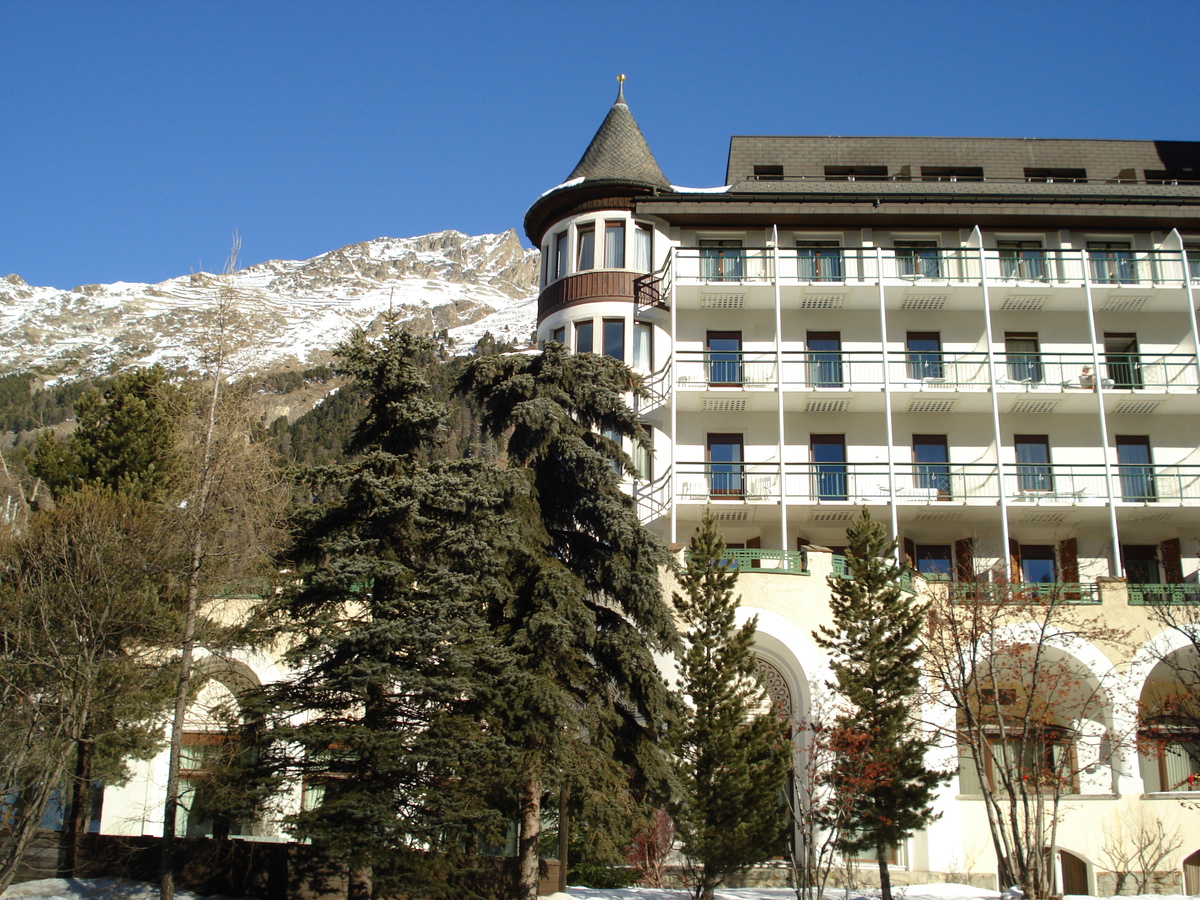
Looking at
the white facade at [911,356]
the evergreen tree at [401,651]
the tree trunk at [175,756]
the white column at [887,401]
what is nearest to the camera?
the evergreen tree at [401,651]

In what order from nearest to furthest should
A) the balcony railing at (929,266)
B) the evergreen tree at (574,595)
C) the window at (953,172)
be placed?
1. the evergreen tree at (574,595)
2. the balcony railing at (929,266)
3. the window at (953,172)

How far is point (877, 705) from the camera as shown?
22562 mm

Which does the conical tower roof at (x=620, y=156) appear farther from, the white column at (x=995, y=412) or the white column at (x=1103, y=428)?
the white column at (x=1103, y=428)

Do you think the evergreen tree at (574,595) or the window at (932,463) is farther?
the window at (932,463)

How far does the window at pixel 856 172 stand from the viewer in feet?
130

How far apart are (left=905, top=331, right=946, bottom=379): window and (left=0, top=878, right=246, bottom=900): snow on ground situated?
974 inches

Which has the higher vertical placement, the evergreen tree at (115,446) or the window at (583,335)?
the window at (583,335)

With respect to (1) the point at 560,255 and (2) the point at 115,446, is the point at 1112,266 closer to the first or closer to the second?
(1) the point at 560,255

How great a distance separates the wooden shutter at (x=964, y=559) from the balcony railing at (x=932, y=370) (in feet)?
15.3

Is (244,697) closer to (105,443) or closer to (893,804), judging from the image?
(893,804)

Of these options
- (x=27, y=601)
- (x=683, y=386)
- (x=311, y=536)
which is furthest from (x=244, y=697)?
(x=683, y=386)

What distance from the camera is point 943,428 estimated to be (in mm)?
34688

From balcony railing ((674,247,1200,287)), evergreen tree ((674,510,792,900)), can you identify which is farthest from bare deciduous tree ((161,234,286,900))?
balcony railing ((674,247,1200,287))

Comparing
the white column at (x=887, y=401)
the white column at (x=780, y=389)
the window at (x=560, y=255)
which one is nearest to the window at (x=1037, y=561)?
the white column at (x=887, y=401)
